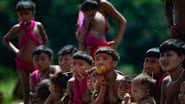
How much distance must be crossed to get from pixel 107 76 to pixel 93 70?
30 centimetres

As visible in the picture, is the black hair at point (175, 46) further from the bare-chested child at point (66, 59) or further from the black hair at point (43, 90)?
the black hair at point (43, 90)

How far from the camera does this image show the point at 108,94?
7.12 m

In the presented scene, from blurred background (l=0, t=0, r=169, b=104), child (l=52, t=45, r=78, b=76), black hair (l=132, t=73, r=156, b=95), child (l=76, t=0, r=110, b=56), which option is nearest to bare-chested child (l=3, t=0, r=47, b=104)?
child (l=76, t=0, r=110, b=56)

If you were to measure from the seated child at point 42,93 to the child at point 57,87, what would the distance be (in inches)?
12.2

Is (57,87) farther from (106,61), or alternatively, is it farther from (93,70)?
(106,61)

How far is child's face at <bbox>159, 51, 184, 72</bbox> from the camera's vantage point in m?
6.19

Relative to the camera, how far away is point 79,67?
7543 millimetres

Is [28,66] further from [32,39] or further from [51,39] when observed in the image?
[51,39]

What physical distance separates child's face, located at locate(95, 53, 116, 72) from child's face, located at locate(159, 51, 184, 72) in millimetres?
957

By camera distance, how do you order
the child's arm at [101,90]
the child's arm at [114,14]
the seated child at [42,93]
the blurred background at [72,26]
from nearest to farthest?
the child's arm at [101,90] < the seated child at [42,93] < the child's arm at [114,14] < the blurred background at [72,26]

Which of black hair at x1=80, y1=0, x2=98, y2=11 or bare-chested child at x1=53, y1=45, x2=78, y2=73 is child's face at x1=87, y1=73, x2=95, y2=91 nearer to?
bare-chested child at x1=53, y1=45, x2=78, y2=73

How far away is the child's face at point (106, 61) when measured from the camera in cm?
711

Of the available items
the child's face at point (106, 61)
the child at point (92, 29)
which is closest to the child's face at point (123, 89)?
the child's face at point (106, 61)

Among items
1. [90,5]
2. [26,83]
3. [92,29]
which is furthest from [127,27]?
[90,5]
